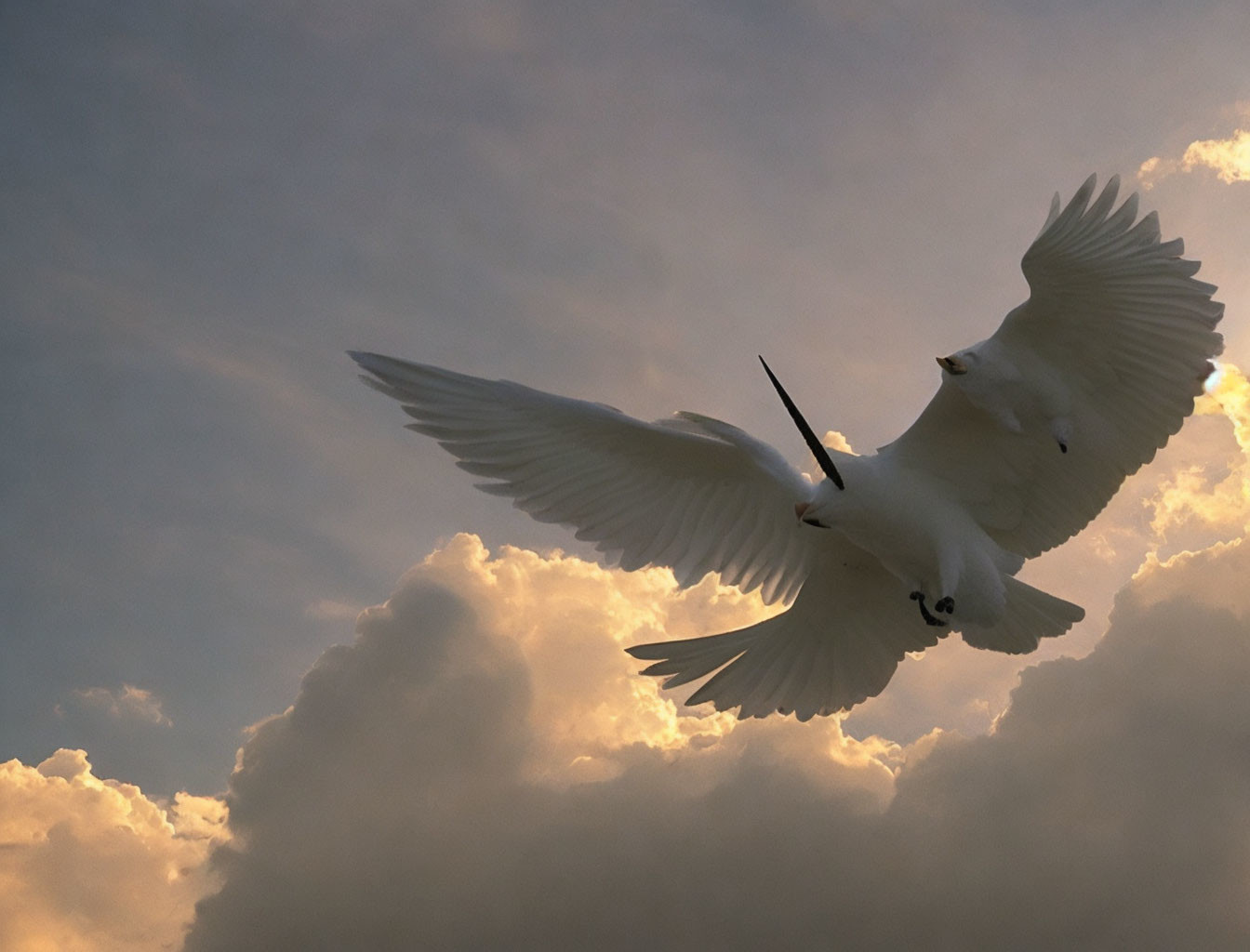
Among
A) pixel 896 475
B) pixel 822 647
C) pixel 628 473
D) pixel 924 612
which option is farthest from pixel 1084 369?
pixel 628 473

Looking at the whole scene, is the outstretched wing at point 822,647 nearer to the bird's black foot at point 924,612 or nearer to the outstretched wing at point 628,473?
the outstretched wing at point 628,473

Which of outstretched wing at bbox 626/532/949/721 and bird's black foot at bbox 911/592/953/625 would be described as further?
outstretched wing at bbox 626/532/949/721

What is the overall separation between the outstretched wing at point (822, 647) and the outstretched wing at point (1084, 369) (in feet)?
4.43

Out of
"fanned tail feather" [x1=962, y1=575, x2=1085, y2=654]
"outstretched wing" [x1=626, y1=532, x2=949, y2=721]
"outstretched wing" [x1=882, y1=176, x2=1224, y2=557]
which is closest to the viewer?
"outstretched wing" [x1=882, y1=176, x2=1224, y2=557]

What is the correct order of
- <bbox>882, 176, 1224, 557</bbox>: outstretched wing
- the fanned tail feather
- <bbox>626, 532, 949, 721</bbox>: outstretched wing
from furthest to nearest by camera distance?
<bbox>626, 532, 949, 721</bbox>: outstretched wing → the fanned tail feather → <bbox>882, 176, 1224, 557</bbox>: outstretched wing

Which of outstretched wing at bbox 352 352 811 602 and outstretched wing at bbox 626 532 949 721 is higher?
outstretched wing at bbox 352 352 811 602

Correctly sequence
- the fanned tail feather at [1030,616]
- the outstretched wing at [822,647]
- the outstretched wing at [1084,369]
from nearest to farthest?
the outstretched wing at [1084,369]
the fanned tail feather at [1030,616]
the outstretched wing at [822,647]

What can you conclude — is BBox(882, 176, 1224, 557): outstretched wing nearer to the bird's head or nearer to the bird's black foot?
the bird's head

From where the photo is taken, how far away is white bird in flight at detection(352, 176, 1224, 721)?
11102 millimetres

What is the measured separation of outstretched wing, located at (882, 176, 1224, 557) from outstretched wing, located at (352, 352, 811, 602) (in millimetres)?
1593

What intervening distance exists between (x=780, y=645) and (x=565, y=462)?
10.1 feet

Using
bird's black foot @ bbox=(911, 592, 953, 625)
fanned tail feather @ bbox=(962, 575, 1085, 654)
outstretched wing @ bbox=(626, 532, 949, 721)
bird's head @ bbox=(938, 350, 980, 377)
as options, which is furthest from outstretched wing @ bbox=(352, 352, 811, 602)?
fanned tail feather @ bbox=(962, 575, 1085, 654)

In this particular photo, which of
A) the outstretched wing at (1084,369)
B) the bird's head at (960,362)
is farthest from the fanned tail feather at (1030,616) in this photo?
the bird's head at (960,362)

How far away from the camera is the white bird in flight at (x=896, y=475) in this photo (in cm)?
1110
